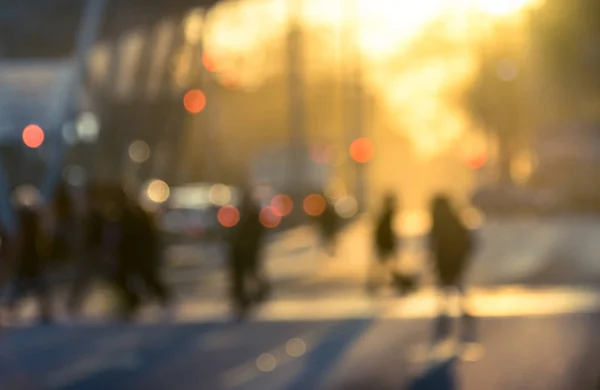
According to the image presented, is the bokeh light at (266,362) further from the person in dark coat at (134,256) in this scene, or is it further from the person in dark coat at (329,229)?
the person in dark coat at (329,229)

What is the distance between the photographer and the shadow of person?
38.5ft

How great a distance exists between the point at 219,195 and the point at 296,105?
2044 cm

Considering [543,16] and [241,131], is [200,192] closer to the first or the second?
[543,16]

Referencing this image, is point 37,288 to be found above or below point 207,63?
below

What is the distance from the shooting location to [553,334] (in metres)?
16.2

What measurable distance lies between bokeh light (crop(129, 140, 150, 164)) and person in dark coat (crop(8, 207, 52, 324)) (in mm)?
31951

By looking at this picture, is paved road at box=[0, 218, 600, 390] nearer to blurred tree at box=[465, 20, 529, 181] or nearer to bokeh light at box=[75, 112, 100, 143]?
bokeh light at box=[75, 112, 100, 143]

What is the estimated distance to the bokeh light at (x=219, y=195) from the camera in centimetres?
4086

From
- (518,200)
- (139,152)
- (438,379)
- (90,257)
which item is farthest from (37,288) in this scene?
(518,200)

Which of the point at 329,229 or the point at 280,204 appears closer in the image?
the point at 329,229

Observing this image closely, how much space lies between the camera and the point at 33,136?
32.8 m

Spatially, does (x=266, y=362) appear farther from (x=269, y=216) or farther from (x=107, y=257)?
(x=269, y=216)

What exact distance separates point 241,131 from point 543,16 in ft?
182

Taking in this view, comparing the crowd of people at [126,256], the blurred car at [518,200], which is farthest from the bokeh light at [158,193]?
the blurred car at [518,200]
